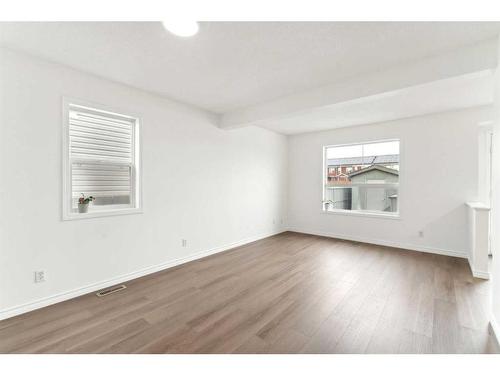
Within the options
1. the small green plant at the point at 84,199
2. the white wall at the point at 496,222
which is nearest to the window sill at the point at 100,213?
the small green plant at the point at 84,199

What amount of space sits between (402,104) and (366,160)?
5.11 ft

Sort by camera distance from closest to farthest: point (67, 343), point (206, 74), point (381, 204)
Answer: point (67, 343) < point (206, 74) < point (381, 204)

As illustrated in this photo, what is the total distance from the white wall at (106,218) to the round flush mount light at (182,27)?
1.46m

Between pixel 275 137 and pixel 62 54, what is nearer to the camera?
pixel 62 54

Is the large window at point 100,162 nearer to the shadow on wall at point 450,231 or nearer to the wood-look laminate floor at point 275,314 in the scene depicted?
the wood-look laminate floor at point 275,314

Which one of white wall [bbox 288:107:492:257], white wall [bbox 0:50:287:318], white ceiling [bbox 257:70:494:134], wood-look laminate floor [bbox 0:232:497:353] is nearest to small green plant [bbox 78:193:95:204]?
white wall [bbox 0:50:287:318]

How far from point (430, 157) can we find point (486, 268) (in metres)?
2.01

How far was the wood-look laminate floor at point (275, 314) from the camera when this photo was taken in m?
1.84

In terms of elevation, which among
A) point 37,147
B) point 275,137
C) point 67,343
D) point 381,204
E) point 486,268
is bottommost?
point 67,343

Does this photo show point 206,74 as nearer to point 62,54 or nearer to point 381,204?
point 62,54

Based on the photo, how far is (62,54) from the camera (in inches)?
91.5

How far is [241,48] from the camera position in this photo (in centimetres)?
222
